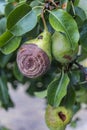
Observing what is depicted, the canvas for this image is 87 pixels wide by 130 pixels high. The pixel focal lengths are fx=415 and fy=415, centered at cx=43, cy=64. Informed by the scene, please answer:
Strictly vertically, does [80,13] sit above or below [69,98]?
above

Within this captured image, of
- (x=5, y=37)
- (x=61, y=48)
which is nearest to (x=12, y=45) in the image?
(x=5, y=37)

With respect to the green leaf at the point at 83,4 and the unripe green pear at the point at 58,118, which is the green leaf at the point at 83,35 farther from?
the unripe green pear at the point at 58,118

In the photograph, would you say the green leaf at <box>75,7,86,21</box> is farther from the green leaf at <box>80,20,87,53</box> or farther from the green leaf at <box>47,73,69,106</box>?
the green leaf at <box>47,73,69,106</box>

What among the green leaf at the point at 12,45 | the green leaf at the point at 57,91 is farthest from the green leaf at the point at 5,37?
the green leaf at the point at 57,91

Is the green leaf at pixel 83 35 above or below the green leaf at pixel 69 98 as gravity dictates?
above

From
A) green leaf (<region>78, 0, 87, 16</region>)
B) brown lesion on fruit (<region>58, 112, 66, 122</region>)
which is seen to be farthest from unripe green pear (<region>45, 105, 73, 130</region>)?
green leaf (<region>78, 0, 87, 16</region>)

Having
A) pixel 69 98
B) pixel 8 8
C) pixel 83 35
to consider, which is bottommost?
pixel 69 98

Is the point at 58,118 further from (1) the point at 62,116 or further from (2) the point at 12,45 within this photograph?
(2) the point at 12,45
